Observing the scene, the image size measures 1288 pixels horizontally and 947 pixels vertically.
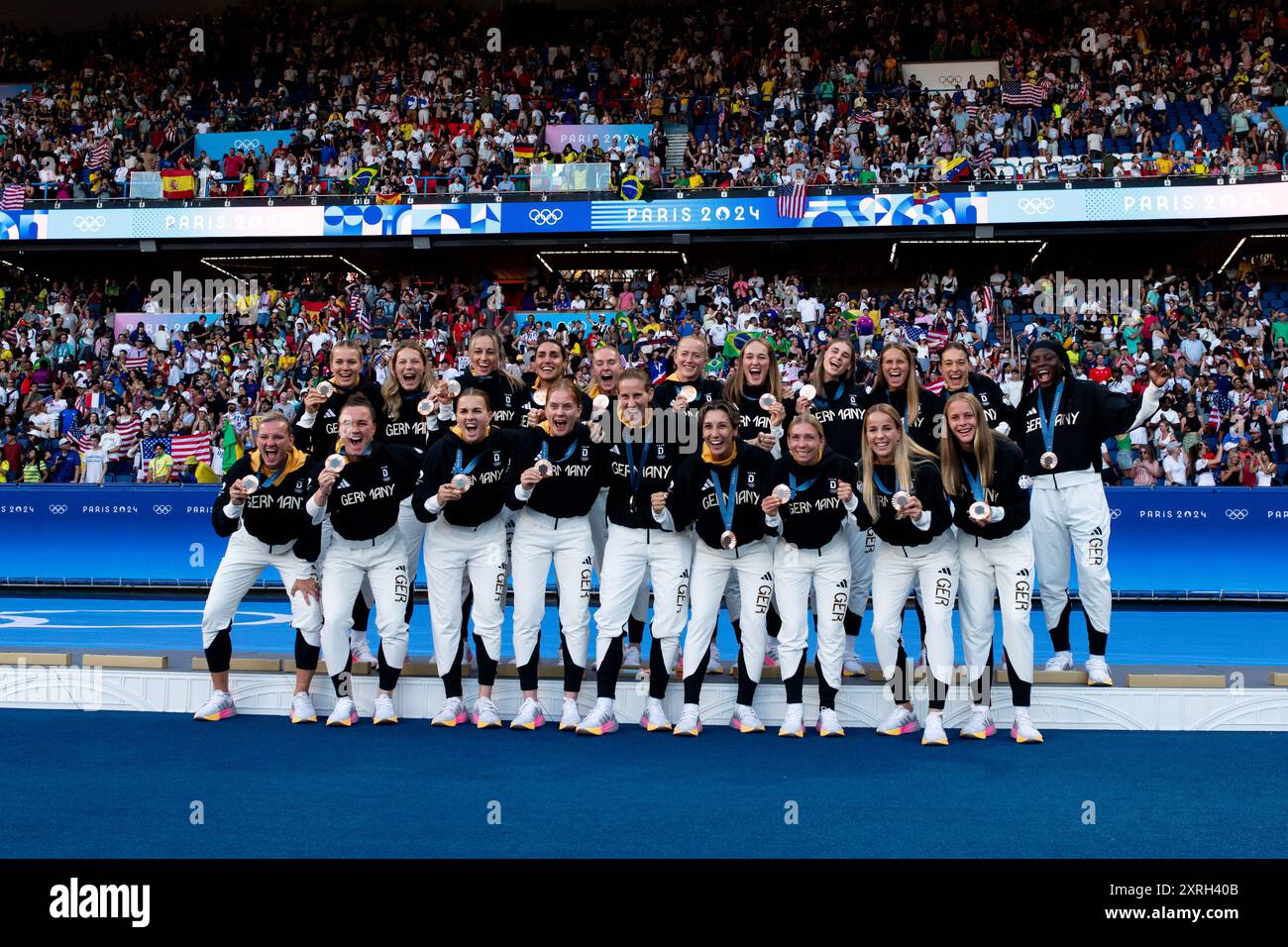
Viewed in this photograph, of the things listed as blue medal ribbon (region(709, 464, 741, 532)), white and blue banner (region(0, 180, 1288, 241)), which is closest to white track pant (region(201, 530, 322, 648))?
blue medal ribbon (region(709, 464, 741, 532))

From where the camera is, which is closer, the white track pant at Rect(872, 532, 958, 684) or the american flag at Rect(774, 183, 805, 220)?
the white track pant at Rect(872, 532, 958, 684)

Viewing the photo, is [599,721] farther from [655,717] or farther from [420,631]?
[420,631]

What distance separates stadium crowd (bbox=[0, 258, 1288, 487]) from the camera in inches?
762

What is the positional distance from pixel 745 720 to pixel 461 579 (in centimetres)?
207

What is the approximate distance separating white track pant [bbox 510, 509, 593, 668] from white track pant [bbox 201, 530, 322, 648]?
138 cm

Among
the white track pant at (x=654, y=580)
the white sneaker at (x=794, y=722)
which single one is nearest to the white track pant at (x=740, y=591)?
the white track pant at (x=654, y=580)

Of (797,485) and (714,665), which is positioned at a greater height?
(797,485)

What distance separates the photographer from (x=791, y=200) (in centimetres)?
2533

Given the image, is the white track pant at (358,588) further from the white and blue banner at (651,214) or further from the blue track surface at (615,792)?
the white and blue banner at (651,214)

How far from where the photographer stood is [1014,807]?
5781 millimetres

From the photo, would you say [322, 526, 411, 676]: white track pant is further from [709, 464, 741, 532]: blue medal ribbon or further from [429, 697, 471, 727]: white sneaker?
[709, 464, 741, 532]: blue medal ribbon

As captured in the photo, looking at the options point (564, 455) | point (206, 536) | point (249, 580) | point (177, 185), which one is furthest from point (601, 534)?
point (177, 185)

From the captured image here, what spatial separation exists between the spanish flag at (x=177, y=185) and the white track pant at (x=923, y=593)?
78.8 ft

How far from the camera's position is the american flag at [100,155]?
28.2 m
